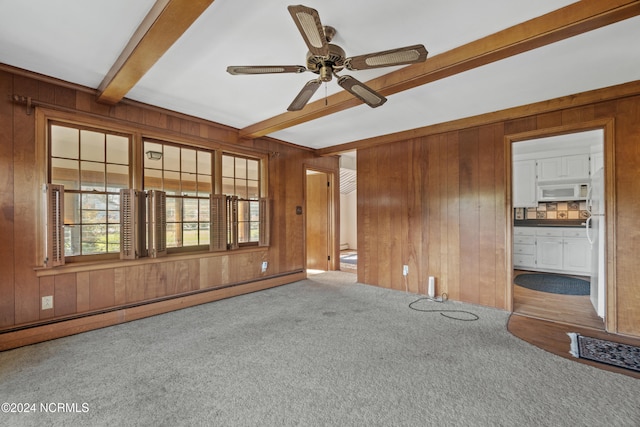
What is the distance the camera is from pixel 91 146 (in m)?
3.05

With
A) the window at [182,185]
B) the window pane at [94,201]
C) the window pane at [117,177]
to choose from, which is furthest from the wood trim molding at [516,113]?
the window pane at [94,201]

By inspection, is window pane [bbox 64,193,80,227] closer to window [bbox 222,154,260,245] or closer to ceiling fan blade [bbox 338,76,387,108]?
window [bbox 222,154,260,245]

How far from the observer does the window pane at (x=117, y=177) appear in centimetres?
314

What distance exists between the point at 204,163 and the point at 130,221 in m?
1.27

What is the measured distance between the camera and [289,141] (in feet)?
16.1

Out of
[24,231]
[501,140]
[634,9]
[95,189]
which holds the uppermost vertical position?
[634,9]

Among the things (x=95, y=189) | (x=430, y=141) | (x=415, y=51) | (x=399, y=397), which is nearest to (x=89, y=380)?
(x=95, y=189)

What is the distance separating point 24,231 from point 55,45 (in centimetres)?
164

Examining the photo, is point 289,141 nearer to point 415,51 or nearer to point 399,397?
point 415,51

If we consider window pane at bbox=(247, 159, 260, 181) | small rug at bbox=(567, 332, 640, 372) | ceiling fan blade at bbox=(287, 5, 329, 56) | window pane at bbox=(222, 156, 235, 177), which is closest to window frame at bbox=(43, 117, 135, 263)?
window pane at bbox=(222, 156, 235, 177)

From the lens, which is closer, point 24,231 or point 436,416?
point 436,416

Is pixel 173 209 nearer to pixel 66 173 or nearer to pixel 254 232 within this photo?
pixel 66 173

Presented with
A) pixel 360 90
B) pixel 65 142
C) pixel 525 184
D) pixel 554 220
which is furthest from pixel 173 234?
pixel 554 220

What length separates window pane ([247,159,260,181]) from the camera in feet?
15.0
